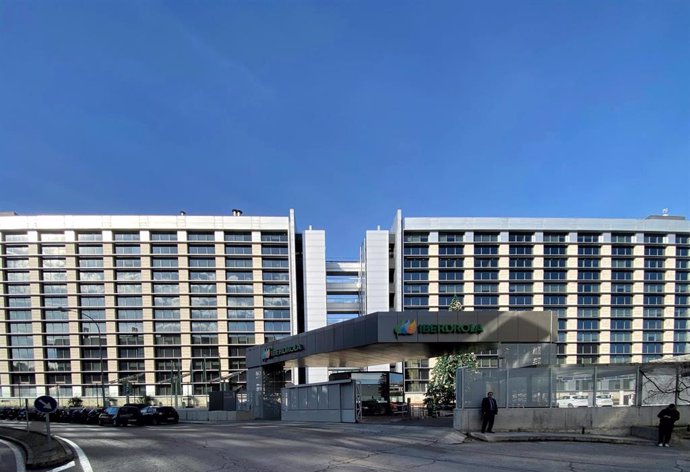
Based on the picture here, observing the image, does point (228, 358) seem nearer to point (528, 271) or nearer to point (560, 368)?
point (528, 271)

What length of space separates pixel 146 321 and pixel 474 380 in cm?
7254

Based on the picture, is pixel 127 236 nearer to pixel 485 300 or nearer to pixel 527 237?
pixel 485 300

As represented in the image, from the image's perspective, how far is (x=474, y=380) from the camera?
15.6m

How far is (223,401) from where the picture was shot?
41344 millimetres

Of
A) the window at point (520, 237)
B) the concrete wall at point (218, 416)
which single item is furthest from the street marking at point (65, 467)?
the window at point (520, 237)

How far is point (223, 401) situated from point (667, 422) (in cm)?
3652

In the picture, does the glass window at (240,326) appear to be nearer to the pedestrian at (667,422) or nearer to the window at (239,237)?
the window at (239,237)

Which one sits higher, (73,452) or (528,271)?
(528,271)

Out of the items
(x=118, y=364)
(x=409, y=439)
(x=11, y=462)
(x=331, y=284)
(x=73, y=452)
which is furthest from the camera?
(x=331, y=284)

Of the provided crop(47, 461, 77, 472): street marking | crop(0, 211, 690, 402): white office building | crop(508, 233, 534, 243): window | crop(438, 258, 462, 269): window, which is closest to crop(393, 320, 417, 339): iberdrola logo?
crop(47, 461, 77, 472): street marking

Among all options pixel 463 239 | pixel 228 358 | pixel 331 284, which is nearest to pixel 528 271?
pixel 463 239

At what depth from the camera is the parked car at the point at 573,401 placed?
1549cm

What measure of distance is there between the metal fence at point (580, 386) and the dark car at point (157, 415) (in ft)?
84.1

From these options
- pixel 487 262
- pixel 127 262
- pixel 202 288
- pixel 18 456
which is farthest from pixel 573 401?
pixel 127 262
